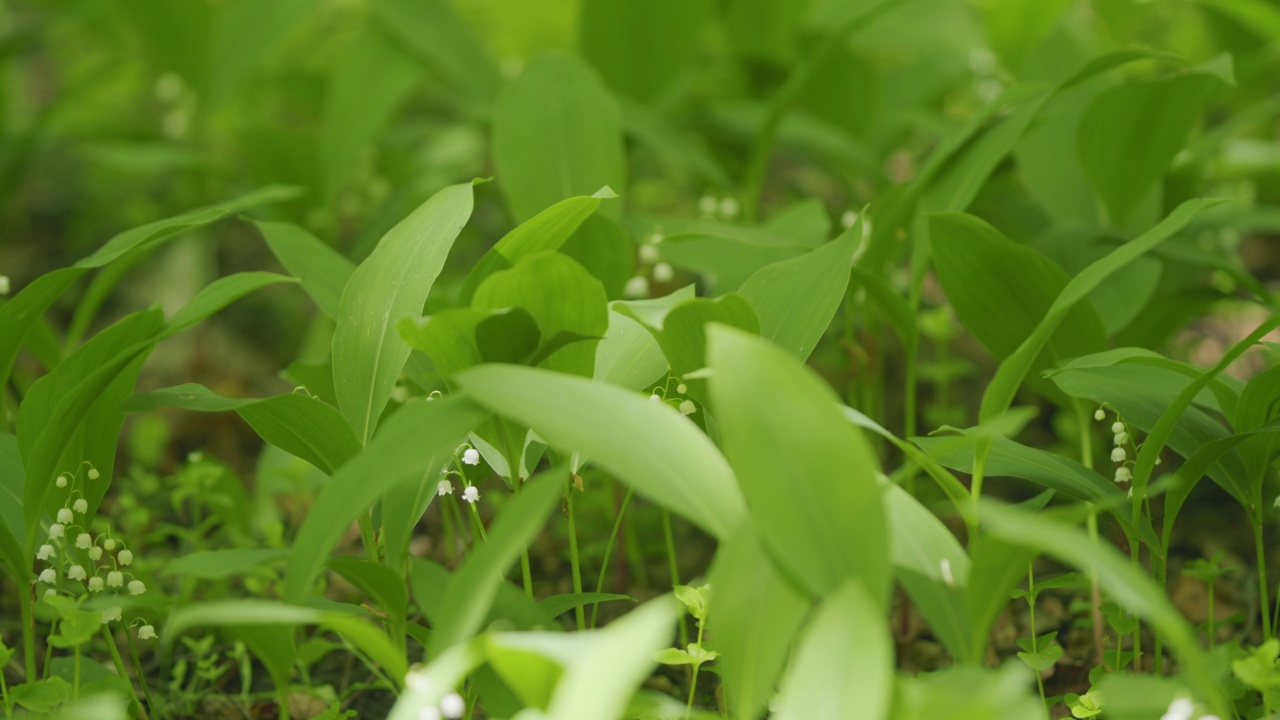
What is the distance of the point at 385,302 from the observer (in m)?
1.05

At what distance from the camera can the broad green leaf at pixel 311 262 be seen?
124 cm

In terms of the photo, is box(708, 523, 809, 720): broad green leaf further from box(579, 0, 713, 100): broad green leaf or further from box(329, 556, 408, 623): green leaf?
box(579, 0, 713, 100): broad green leaf

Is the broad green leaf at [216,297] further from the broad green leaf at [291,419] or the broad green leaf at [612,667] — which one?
the broad green leaf at [612,667]

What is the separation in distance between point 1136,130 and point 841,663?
3.87 feet

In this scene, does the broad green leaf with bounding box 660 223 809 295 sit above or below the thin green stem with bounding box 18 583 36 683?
above

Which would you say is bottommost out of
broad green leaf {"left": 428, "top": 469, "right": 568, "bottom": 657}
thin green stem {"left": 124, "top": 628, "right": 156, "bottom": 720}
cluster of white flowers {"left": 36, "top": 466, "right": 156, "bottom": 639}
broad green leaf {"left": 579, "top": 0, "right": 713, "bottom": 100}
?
thin green stem {"left": 124, "top": 628, "right": 156, "bottom": 720}

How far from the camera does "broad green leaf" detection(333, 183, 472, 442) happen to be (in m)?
1.02

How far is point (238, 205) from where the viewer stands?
117cm

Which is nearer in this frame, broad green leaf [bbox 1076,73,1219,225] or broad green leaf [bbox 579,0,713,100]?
broad green leaf [bbox 1076,73,1219,225]

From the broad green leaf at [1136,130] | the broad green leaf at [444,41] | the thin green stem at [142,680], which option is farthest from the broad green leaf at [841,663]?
the broad green leaf at [444,41]

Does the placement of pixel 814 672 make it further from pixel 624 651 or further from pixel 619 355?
pixel 619 355

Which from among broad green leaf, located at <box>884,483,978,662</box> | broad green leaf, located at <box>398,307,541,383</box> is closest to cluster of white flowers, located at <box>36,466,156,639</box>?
broad green leaf, located at <box>398,307,541,383</box>

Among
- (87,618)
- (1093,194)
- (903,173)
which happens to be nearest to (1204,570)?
(1093,194)

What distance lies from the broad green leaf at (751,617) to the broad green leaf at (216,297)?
1.74 ft
